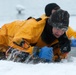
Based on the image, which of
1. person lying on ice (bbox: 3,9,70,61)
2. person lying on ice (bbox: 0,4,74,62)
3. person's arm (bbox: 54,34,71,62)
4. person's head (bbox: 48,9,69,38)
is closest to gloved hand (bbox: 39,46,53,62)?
person lying on ice (bbox: 3,9,70,61)

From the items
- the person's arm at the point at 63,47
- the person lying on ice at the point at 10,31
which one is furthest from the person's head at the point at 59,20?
the person lying on ice at the point at 10,31

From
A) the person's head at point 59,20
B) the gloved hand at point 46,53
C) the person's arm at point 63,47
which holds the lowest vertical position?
the person's arm at point 63,47

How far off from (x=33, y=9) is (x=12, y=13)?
28cm

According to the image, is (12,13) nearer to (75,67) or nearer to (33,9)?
(33,9)

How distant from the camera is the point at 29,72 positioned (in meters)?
1.96

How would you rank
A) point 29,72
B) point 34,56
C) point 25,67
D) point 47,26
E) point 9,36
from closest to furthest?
point 29,72 → point 25,67 → point 34,56 → point 47,26 → point 9,36

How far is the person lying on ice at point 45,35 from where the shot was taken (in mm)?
2566

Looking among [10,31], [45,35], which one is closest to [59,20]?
[45,35]

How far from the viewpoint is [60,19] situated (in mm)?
2562

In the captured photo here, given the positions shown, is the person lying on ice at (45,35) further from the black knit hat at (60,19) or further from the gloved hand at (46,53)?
the gloved hand at (46,53)

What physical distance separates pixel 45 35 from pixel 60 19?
240 millimetres

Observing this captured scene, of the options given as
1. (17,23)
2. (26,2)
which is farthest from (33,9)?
(17,23)

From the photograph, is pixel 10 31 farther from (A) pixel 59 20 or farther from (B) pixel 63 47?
Answer: (A) pixel 59 20

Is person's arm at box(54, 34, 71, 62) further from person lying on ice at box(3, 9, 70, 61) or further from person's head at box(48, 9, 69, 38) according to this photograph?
person's head at box(48, 9, 69, 38)
